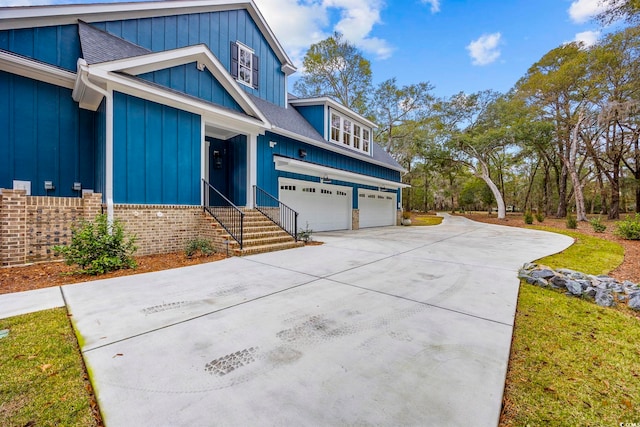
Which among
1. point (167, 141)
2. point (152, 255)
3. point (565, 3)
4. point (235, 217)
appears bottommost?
point (152, 255)

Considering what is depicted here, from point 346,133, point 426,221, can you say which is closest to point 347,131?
point 346,133

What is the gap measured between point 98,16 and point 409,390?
448 inches

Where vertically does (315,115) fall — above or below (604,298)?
above

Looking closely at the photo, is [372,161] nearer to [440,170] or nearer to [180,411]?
[440,170]

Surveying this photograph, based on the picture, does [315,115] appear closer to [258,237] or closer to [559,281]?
[258,237]

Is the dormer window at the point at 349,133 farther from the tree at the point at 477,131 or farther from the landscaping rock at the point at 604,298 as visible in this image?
the landscaping rock at the point at 604,298

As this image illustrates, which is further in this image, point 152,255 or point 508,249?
point 508,249

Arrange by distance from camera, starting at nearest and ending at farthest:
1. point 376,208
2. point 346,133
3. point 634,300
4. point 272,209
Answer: point 634,300, point 272,209, point 346,133, point 376,208

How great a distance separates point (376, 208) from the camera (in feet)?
57.9

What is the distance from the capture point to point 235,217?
810 cm

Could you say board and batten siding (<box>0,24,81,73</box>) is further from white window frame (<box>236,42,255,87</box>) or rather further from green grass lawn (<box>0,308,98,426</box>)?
green grass lawn (<box>0,308,98,426</box>)

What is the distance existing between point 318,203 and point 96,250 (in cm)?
918

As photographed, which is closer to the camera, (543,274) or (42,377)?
(42,377)

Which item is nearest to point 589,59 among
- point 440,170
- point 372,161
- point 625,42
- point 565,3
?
point 625,42
